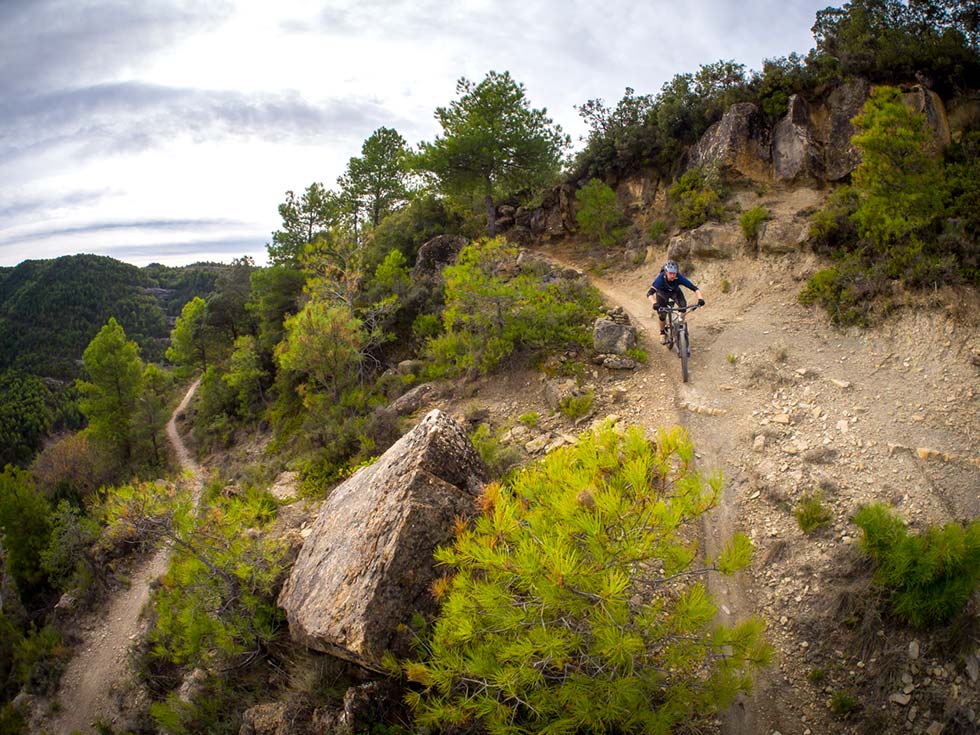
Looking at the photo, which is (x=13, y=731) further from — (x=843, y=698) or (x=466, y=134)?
(x=466, y=134)

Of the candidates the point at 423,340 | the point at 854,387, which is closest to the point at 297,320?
the point at 423,340

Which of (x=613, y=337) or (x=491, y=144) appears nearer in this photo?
(x=613, y=337)

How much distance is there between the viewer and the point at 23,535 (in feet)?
60.1

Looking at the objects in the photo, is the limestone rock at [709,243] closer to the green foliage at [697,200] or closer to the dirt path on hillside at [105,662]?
the green foliage at [697,200]

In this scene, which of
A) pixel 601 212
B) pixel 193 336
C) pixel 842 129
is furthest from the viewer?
pixel 193 336

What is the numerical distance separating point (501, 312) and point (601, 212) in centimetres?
1048

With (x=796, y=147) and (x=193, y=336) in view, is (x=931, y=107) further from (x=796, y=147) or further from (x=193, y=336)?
(x=193, y=336)

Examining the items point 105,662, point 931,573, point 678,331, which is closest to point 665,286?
point 678,331

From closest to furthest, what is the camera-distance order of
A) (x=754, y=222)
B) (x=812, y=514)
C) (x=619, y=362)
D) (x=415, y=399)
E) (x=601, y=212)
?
(x=812, y=514) → (x=619, y=362) → (x=415, y=399) → (x=754, y=222) → (x=601, y=212)

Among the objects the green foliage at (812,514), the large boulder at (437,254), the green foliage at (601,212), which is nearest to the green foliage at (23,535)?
the large boulder at (437,254)

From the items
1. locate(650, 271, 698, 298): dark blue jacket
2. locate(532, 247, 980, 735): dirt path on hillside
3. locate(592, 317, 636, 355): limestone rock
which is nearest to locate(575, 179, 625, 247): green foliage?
locate(532, 247, 980, 735): dirt path on hillside

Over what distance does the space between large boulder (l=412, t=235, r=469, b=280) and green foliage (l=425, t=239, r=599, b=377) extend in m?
8.28

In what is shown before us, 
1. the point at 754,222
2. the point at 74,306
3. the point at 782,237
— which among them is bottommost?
the point at 782,237

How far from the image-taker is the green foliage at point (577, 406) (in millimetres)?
9211
